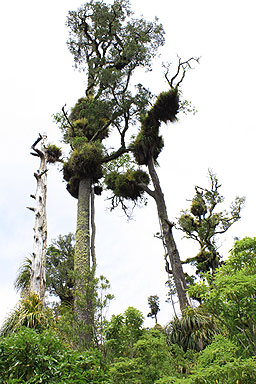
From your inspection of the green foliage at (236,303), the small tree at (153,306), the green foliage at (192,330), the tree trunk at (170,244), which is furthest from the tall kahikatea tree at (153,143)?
the small tree at (153,306)

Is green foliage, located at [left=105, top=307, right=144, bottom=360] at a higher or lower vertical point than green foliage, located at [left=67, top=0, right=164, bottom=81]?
lower

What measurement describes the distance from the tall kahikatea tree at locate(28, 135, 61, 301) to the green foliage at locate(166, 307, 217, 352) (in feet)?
10.9

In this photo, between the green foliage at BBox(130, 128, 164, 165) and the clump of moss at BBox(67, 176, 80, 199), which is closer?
the green foliage at BBox(130, 128, 164, 165)

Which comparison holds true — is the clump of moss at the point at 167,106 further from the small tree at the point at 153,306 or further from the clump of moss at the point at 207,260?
the small tree at the point at 153,306

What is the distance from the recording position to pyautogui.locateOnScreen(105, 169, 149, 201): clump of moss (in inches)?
457

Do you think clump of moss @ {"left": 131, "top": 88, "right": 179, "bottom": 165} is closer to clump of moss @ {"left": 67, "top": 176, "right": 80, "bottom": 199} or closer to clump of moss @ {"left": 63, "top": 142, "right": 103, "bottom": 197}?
clump of moss @ {"left": 63, "top": 142, "right": 103, "bottom": 197}

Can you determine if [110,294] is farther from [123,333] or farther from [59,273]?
[59,273]

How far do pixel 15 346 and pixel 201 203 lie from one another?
13.6 meters

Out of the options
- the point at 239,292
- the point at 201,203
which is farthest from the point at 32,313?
the point at 201,203

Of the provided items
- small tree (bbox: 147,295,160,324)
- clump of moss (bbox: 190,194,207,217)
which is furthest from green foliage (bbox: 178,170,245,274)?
small tree (bbox: 147,295,160,324)

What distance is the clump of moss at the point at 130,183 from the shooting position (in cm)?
1160

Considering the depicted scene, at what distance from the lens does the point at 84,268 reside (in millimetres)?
6418

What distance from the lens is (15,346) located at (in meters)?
3.17

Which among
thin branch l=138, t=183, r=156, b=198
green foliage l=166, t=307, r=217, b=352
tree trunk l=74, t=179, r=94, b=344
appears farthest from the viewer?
thin branch l=138, t=183, r=156, b=198
